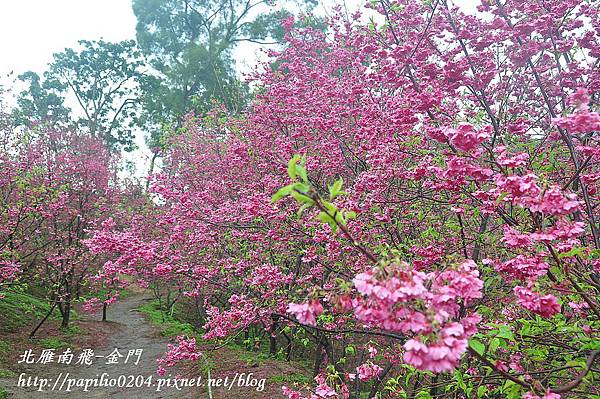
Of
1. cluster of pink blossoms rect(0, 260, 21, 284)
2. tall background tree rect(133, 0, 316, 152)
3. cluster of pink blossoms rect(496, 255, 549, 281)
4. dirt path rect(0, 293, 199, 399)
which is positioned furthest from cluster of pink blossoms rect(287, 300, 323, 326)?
tall background tree rect(133, 0, 316, 152)

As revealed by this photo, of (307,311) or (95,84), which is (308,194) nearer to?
(307,311)

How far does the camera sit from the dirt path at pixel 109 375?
26.9 ft

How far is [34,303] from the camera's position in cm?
1398

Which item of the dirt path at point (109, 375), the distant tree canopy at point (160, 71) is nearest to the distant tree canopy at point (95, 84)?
the distant tree canopy at point (160, 71)

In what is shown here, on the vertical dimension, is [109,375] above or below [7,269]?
below

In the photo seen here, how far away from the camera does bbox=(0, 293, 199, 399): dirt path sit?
821 centimetres

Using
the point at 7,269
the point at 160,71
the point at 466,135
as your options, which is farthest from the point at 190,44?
the point at 466,135

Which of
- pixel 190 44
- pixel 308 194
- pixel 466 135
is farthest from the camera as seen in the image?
pixel 190 44

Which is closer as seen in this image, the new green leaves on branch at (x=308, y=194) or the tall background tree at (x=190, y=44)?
the new green leaves on branch at (x=308, y=194)

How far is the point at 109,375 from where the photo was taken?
9.53 meters

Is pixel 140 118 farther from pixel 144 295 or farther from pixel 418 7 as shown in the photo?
pixel 418 7

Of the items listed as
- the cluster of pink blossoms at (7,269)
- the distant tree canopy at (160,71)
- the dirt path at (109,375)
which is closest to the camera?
the dirt path at (109,375)

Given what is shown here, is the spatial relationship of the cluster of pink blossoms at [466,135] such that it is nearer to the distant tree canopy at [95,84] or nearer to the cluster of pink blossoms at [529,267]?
the cluster of pink blossoms at [529,267]

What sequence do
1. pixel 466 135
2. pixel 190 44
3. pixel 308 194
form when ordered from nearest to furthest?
pixel 308 194, pixel 466 135, pixel 190 44
